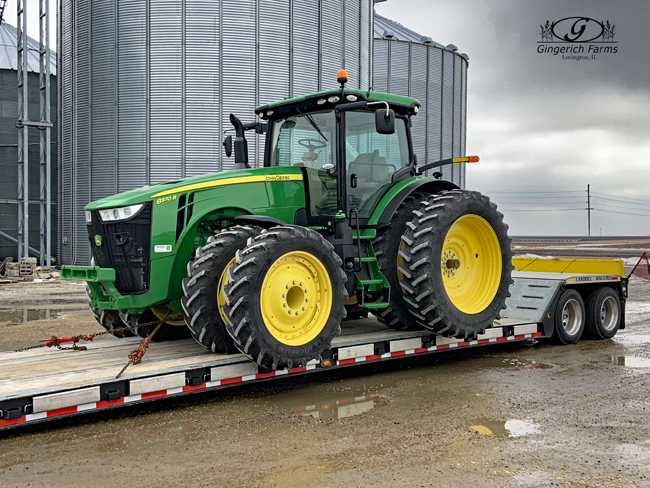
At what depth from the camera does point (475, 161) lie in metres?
7.98

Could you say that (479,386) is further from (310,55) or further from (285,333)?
(310,55)

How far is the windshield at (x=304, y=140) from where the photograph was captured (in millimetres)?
7539

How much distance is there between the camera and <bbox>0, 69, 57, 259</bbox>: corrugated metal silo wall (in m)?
27.8

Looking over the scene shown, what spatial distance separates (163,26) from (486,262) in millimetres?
16153

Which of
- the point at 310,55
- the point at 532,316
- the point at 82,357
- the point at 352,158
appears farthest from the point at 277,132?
the point at 310,55

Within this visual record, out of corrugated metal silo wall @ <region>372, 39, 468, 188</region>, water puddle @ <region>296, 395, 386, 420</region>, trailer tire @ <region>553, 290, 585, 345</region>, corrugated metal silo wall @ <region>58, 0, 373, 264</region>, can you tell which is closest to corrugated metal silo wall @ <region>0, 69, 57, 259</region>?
corrugated metal silo wall @ <region>58, 0, 373, 264</region>

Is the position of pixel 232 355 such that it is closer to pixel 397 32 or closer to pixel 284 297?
pixel 284 297

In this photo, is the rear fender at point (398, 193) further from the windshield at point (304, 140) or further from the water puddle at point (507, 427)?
the water puddle at point (507, 427)

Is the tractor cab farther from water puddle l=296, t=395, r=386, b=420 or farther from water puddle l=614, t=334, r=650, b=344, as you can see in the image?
water puddle l=614, t=334, r=650, b=344

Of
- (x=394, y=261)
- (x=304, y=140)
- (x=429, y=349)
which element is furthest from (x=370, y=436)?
(x=304, y=140)

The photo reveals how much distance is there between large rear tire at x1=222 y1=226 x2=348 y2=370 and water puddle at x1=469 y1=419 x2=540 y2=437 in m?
1.71

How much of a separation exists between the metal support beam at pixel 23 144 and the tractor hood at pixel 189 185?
1865cm

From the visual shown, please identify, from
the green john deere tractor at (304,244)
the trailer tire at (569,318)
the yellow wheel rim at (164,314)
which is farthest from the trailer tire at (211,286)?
the trailer tire at (569,318)

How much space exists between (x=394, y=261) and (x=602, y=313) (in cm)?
446
